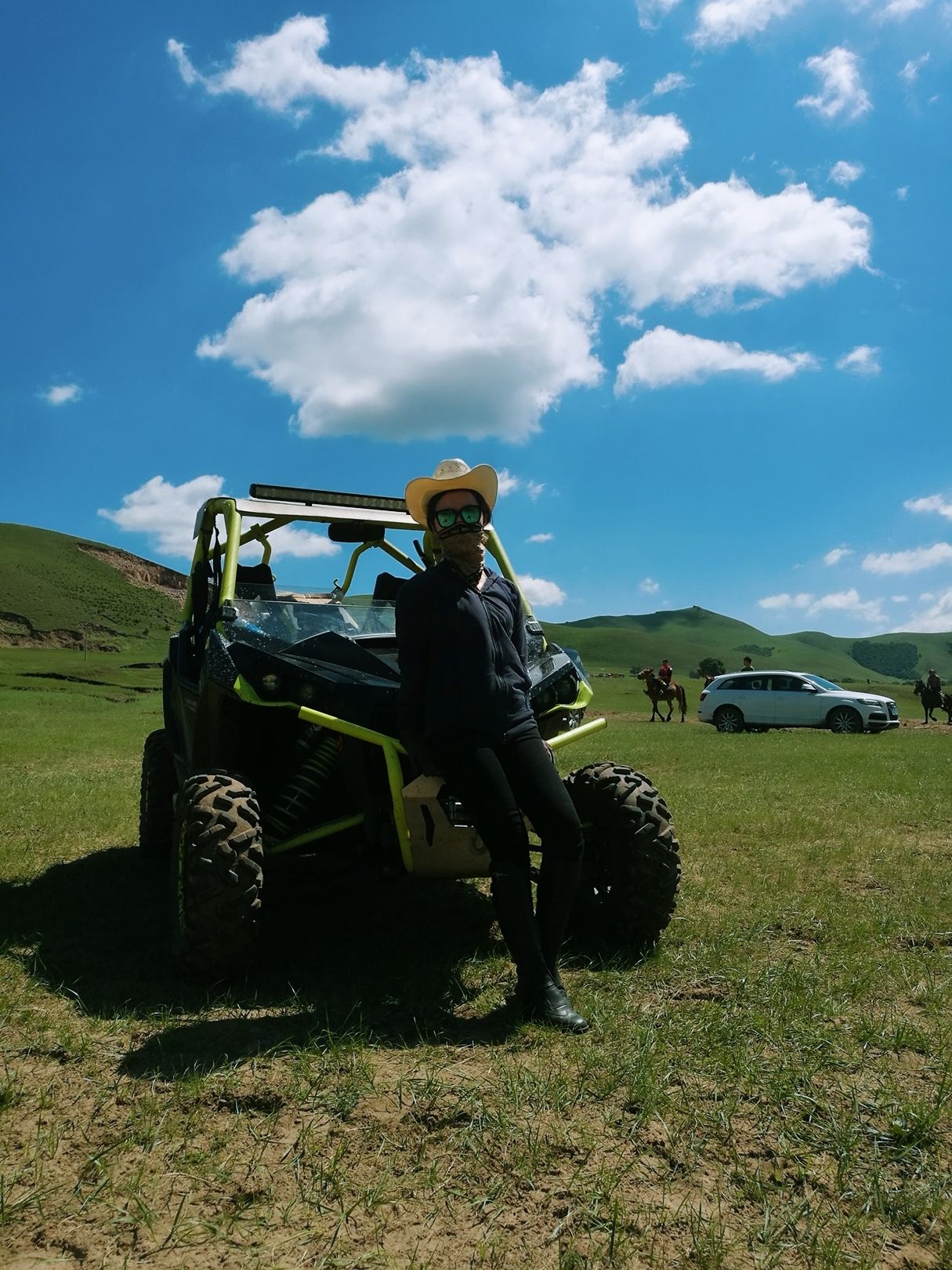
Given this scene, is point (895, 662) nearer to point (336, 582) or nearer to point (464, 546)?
point (336, 582)

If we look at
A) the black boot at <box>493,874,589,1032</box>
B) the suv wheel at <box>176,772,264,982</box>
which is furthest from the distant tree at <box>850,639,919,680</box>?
the suv wheel at <box>176,772,264,982</box>

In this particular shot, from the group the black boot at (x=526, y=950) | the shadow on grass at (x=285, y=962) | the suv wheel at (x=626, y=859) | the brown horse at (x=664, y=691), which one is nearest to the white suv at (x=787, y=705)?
the brown horse at (x=664, y=691)

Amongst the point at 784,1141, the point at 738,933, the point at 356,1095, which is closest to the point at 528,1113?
the point at 356,1095

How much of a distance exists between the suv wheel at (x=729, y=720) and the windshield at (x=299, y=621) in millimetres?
22504

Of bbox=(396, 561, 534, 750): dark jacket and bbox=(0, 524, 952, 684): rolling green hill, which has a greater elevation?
bbox=(0, 524, 952, 684): rolling green hill

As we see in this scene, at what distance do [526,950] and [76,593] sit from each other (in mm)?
123827

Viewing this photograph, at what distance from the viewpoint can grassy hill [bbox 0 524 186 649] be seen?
329 feet

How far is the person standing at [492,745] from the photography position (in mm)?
3678

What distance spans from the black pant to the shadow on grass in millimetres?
654

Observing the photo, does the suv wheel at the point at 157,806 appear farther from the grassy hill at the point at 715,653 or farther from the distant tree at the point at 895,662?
the distant tree at the point at 895,662

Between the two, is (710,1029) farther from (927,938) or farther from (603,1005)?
(927,938)

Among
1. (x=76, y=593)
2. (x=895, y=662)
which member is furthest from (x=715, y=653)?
(x=76, y=593)

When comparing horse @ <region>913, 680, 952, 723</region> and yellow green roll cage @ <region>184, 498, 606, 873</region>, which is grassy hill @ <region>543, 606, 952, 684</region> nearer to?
horse @ <region>913, 680, 952, 723</region>

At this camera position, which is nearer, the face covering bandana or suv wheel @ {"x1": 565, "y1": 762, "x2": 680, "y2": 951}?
the face covering bandana
